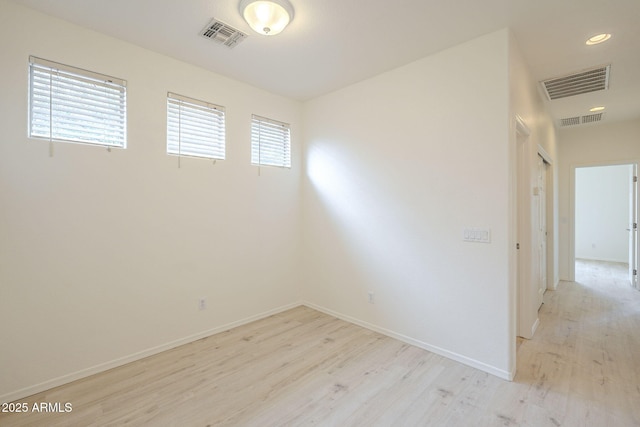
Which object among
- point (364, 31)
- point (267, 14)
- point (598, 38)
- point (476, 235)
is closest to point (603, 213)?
point (598, 38)

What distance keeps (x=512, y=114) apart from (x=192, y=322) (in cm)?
361

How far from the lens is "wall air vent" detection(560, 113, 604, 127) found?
15.0 feet

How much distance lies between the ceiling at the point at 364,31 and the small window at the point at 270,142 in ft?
1.94

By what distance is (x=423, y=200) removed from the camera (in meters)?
2.85

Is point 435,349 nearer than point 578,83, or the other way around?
point 435,349

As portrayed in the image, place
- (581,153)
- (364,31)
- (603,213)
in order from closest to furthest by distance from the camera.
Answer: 1. (364,31)
2. (581,153)
3. (603,213)

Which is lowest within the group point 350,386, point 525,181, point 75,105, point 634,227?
point 350,386

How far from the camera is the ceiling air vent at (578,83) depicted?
311cm

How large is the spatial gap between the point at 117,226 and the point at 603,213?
10.1 metres

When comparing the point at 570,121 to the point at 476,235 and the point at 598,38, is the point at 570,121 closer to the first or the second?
the point at 598,38

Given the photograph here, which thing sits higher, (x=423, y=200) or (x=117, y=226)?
(x=423, y=200)

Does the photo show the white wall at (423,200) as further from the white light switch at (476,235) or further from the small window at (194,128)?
the small window at (194,128)

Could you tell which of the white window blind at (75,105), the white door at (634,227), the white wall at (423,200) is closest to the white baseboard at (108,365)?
the white wall at (423,200)

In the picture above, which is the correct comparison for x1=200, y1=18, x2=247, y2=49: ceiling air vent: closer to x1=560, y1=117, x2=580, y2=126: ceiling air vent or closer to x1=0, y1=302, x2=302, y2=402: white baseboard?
x1=0, y1=302, x2=302, y2=402: white baseboard
